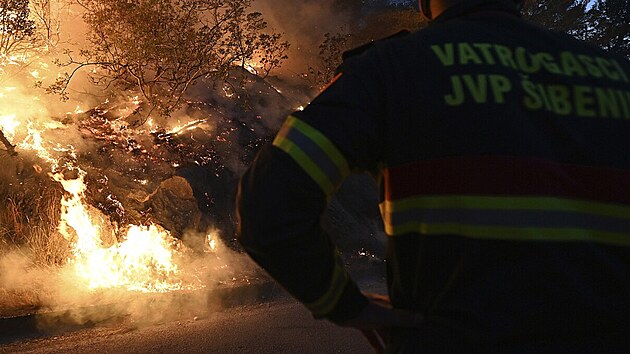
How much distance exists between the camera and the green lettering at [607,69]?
53.1 inches

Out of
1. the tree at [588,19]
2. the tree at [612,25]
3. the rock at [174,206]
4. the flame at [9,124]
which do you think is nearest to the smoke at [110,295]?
the rock at [174,206]

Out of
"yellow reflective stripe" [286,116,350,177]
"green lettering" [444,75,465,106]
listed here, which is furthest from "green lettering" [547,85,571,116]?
"yellow reflective stripe" [286,116,350,177]

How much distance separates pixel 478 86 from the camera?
4.02ft

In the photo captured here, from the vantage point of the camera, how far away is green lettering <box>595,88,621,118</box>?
1.28 metres

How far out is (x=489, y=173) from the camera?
46.8 inches

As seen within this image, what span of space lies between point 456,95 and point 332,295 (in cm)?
A: 54

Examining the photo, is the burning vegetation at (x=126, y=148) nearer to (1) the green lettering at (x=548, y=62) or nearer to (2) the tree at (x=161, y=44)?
(2) the tree at (x=161, y=44)

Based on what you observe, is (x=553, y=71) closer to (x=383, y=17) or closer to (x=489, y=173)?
(x=489, y=173)

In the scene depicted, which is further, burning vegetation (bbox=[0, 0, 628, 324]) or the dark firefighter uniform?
burning vegetation (bbox=[0, 0, 628, 324])

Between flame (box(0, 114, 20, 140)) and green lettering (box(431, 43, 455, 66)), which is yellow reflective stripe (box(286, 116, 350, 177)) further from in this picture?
flame (box(0, 114, 20, 140))

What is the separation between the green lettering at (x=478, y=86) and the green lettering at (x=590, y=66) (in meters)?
0.30

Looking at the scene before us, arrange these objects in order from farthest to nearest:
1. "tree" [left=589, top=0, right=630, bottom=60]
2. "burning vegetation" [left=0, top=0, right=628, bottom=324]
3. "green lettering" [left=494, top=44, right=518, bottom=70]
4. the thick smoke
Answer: "tree" [left=589, top=0, right=630, bottom=60] → "burning vegetation" [left=0, top=0, right=628, bottom=324] → the thick smoke → "green lettering" [left=494, top=44, right=518, bottom=70]

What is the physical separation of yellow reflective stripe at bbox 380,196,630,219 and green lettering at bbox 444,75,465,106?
21 centimetres

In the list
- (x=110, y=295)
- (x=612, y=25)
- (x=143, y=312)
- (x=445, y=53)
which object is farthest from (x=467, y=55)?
(x=612, y=25)
